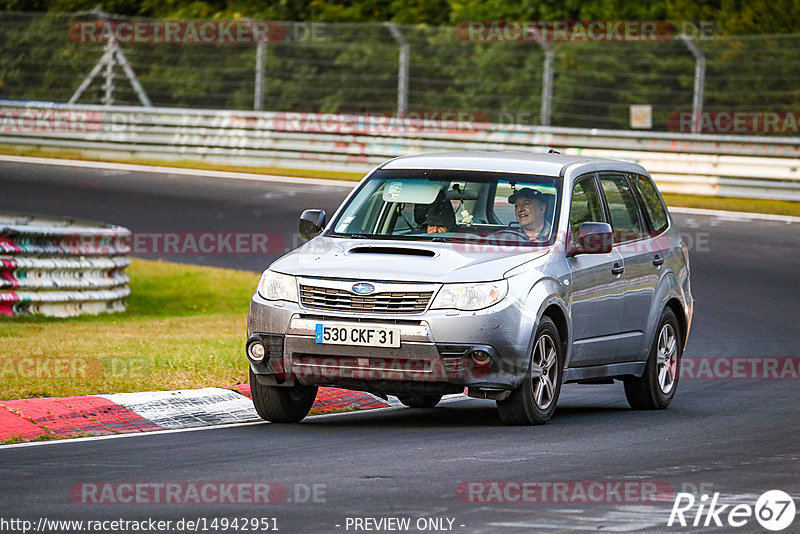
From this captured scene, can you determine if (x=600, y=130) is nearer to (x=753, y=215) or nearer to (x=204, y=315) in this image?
(x=753, y=215)

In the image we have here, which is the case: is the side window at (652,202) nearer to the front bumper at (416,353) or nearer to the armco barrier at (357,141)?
the front bumper at (416,353)

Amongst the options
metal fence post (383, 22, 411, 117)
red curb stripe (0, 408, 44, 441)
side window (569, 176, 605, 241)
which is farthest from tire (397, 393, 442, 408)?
metal fence post (383, 22, 411, 117)

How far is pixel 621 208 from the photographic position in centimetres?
1120

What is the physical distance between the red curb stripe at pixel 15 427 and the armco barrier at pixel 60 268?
5754 mm

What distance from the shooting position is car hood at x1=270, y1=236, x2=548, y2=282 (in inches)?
362

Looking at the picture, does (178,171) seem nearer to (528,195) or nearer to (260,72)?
(260,72)

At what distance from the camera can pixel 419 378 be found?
9.15 m

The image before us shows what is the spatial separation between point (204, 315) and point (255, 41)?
520 inches

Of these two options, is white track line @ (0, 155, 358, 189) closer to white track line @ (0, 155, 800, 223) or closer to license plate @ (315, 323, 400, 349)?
white track line @ (0, 155, 800, 223)

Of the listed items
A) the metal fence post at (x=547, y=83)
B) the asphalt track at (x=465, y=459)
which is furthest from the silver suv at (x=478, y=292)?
the metal fence post at (x=547, y=83)

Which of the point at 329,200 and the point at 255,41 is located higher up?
the point at 255,41

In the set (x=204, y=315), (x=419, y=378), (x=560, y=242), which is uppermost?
(x=560, y=242)

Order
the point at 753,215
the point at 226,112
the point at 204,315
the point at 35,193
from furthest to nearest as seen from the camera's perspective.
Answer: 1. the point at 226,112
2. the point at 35,193
3. the point at 753,215
4. the point at 204,315

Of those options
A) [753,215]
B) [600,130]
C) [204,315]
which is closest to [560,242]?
[204,315]
